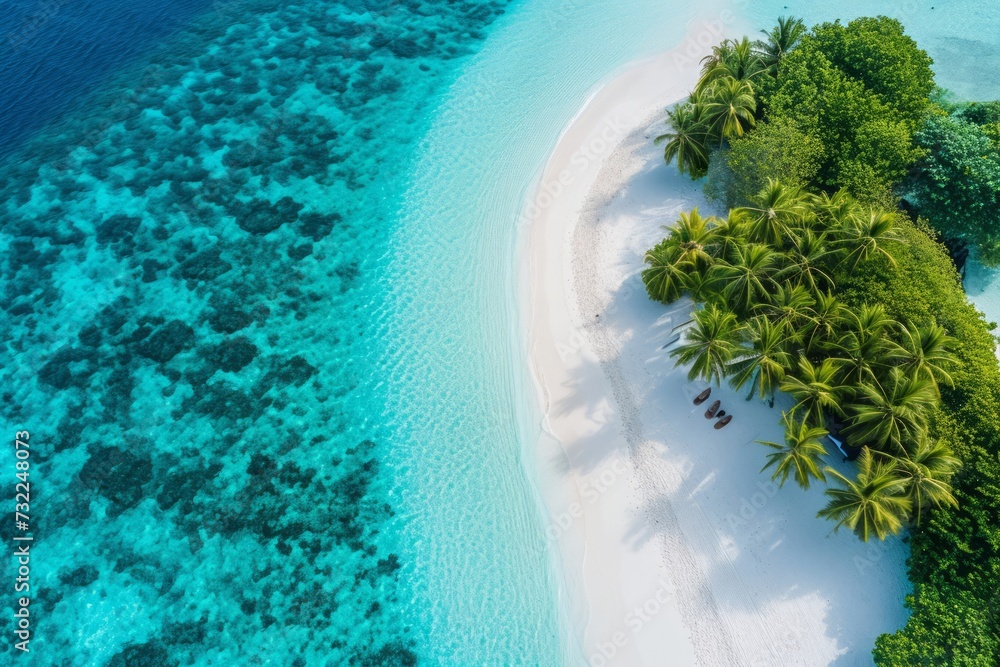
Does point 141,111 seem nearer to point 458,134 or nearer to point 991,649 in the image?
point 458,134

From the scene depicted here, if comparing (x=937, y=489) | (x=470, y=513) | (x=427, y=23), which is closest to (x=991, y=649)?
(x=937, y=489)

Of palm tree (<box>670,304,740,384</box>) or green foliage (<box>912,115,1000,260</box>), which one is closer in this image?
palm tree (<box>670,304,740,384</box>)

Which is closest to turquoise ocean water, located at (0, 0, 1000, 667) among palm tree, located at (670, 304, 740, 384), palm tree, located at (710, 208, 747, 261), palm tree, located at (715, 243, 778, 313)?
palm tree, located at (670, 304, 740, 384)

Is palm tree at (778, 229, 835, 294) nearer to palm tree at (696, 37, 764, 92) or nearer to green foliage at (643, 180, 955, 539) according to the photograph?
green foliage at (643, 180, 955, 539)

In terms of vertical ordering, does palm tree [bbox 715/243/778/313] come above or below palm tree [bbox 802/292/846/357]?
above

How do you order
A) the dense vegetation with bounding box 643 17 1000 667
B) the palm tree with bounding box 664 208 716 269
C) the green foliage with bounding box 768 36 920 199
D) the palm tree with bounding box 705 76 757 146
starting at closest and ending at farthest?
1. the dense vegetation with bounding box 643 17 1000 667
2. the palm tree with bounding box 664 208 716 269
3. the green foliage with bounding box 768 36 920 199
4. the palm tree with bounding box 705 76 757 146

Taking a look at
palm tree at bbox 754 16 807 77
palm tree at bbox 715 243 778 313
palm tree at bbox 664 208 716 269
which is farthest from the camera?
palm tree at bbox 754 16 807 77

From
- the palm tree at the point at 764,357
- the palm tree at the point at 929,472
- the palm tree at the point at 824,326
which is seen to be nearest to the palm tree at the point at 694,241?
the palm tree at the point at 764,357

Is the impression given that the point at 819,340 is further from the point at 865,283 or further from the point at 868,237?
the point at 868,237
